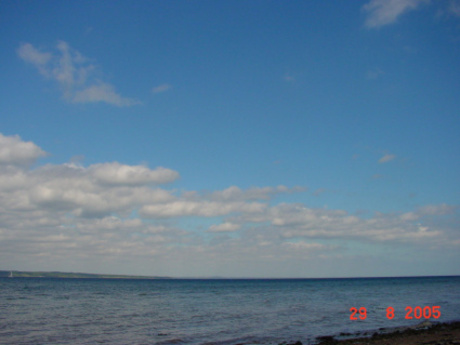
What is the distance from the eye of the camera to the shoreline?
24.3m

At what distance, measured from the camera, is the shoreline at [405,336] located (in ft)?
79.6

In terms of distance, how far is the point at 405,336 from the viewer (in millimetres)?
26484

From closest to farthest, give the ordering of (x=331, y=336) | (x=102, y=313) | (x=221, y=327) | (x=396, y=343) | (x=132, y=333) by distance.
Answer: (x=396, y=343), (x=331, y=336), (x=132, y=333), (x=221, y=327), (x=102, y=313)

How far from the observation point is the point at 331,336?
2806cm

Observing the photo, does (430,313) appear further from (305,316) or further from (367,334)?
(367,334)

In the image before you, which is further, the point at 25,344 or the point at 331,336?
the point at 331,336

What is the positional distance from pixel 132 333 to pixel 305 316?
19543 millimetres

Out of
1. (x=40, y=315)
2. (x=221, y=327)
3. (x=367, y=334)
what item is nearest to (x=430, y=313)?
(x=367, y=334)
